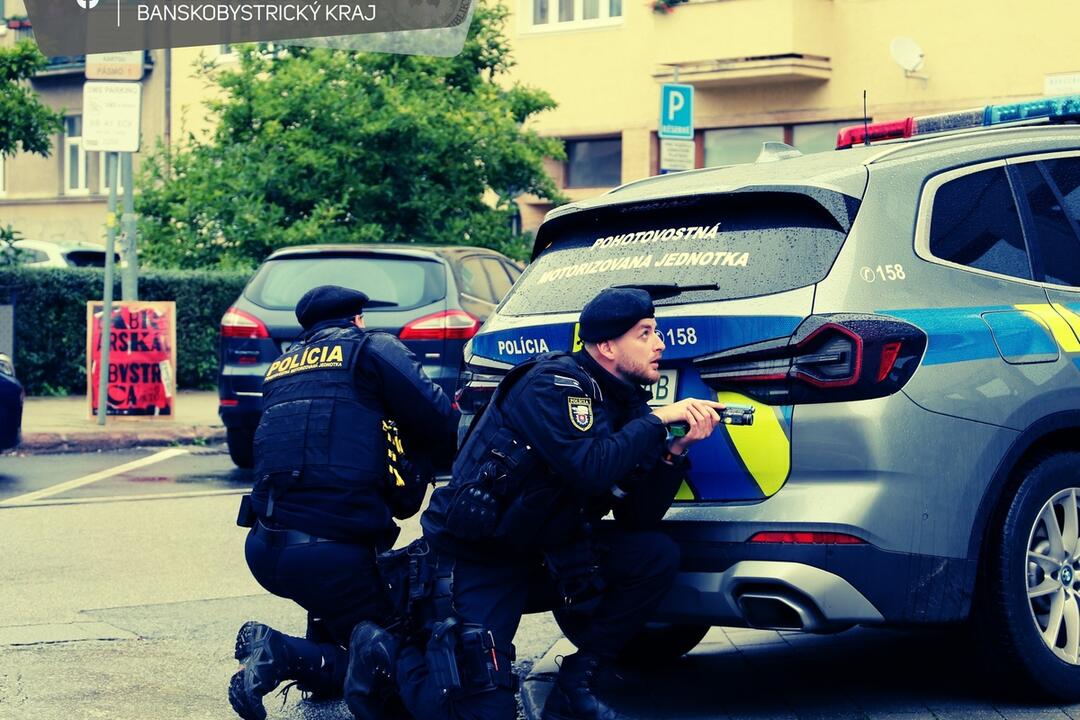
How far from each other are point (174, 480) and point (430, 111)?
7575 mm

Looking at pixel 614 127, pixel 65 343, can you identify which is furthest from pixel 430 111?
pixel 614 127

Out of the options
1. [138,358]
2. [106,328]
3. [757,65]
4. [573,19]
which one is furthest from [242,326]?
[573,19]

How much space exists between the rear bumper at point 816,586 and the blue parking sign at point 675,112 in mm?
11940

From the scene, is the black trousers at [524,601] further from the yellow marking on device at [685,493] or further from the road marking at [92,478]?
the road marking at [92,478]

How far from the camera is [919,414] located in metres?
5.01

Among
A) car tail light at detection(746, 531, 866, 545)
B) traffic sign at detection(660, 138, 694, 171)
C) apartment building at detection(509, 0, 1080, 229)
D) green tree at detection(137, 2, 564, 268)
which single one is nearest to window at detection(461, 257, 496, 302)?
traffic sign at detection(660, 138, 694, 171)

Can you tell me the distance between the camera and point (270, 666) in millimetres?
5496

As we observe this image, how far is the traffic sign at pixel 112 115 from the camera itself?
14.6 metres

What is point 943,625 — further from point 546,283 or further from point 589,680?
point 546,283

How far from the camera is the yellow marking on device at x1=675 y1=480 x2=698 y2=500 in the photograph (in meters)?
5.21

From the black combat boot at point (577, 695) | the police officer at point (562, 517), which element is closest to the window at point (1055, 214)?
the police officer at point (562, 517)

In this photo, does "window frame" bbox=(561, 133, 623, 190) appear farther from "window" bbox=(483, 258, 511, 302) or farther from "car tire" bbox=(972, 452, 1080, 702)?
"car tire" bbox=(972, 452, 1080, 702)

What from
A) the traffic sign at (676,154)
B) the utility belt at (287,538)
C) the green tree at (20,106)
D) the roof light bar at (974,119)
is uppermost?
the green tree at (20,106)

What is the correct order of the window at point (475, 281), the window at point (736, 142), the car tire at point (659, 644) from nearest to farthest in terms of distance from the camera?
the car tire at point (659, 644) → the window at point (475, 281) → the window at point (736, 142)
